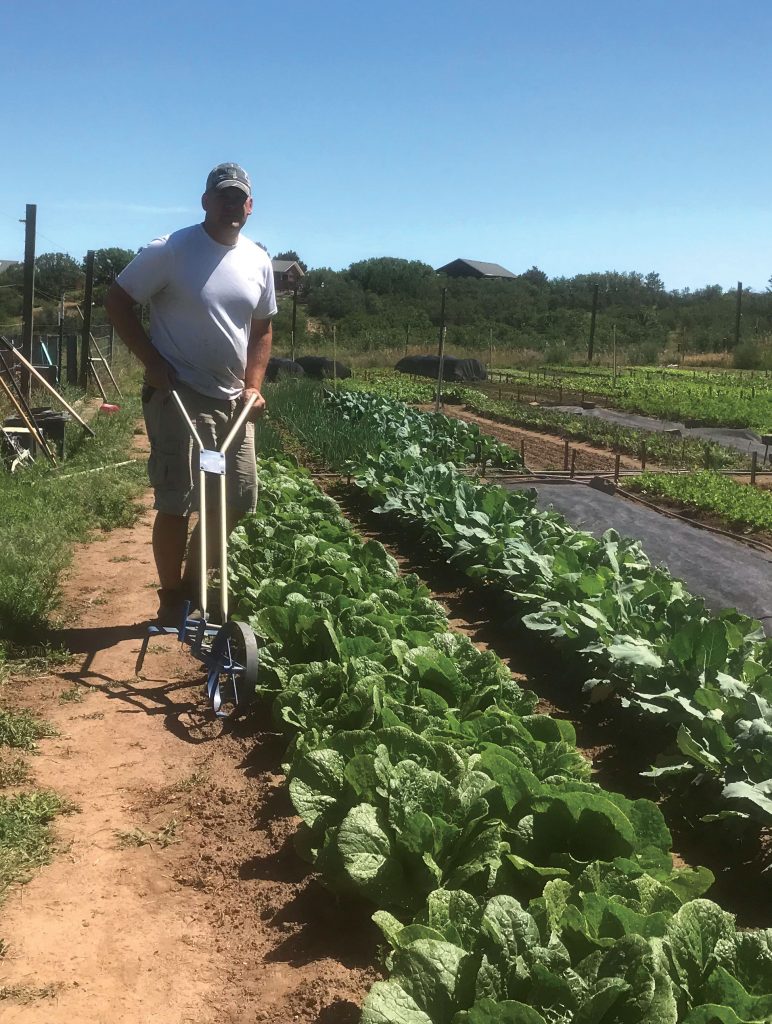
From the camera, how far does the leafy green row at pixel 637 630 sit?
3293 millimetres

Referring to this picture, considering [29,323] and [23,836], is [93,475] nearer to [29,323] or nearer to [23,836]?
[29,323]

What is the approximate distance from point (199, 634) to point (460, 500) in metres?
3.38

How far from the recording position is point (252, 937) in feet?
8.61

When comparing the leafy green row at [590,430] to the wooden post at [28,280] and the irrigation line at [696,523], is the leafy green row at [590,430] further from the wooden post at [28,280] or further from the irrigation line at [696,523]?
the wooden post at [28,280]

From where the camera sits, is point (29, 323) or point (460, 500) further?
point (29, 323)

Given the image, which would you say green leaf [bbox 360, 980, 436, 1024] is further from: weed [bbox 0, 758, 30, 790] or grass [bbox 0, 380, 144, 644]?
grass [bbox 0, 380, 144, 644]

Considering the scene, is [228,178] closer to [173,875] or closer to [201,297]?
[201,297]

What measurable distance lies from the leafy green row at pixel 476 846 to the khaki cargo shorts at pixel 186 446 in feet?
2.50

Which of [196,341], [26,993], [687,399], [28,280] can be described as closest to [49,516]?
[196,341]

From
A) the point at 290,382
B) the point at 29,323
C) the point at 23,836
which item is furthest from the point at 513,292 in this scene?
the point at 23,836

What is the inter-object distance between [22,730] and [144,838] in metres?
0.89

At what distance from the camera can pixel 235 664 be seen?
3.92m

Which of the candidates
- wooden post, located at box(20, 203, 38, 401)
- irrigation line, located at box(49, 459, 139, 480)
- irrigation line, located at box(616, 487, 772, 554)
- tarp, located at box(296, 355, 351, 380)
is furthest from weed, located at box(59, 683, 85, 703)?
tarp, located at box(296, 355, 351, 380)

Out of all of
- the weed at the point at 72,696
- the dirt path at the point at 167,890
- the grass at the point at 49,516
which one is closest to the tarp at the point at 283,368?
the grass at the point at 49,516
